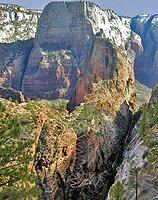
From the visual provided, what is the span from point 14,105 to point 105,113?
103 ft

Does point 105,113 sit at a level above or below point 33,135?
below

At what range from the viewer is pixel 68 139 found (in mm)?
66125

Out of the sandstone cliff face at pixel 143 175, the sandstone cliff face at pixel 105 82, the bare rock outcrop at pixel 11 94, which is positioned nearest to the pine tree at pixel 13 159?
the sandstone cliff face at pixel 143 175

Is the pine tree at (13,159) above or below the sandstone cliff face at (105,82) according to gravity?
above

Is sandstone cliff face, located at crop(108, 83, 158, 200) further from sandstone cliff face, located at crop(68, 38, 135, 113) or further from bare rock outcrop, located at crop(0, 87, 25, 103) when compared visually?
bare rock outcrop, located at crop(0, 87, 25, 103)

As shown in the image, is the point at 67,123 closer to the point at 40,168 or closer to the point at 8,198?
the point at 40,168

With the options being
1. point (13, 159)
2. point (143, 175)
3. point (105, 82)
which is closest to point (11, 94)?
point (105, 82)

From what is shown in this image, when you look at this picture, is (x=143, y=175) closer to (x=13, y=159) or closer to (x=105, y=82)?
(x=13, y=159)

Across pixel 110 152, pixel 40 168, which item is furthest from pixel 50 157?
pixel 110 152

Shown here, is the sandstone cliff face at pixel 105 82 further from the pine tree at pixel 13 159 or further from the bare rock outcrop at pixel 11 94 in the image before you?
the pine tree at pixel 13 159

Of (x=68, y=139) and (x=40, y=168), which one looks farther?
(x=68, y=139)

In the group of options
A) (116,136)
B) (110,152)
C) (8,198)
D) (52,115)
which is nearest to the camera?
(8,198)

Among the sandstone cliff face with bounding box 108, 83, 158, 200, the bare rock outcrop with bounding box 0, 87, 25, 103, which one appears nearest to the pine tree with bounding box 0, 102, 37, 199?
the sandstone cliff face with bounding box 108, 83, 158, 200

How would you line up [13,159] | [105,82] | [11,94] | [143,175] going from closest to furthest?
[13,159] → [143,175] → [105,82] → [11,94]
